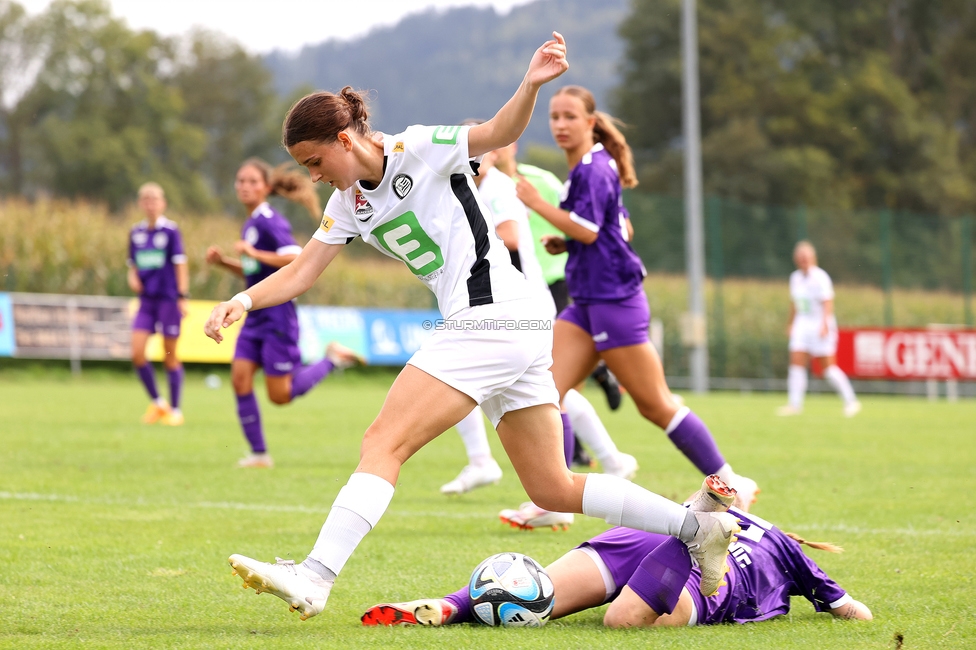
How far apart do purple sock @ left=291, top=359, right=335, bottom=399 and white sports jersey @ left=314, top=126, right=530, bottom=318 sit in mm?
5412

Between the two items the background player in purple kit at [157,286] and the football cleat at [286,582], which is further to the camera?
the background player in purple kit at [157,286]

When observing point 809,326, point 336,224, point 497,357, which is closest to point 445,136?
point 336,224

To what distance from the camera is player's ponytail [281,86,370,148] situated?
361 centimetres

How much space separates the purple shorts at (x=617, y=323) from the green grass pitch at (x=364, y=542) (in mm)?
993

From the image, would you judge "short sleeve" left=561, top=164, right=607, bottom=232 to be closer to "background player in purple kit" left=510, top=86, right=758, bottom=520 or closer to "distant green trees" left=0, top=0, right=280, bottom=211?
"background player in purple kit" left=510, top=86, right=758, bottom=520

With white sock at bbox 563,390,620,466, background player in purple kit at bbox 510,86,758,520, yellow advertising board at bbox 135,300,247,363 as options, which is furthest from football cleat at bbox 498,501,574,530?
yellow advertising board at bbox 135,300,247,363

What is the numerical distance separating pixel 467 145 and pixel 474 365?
730 mm

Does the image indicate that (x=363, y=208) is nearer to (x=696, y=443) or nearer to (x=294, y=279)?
(x=294, y=279)

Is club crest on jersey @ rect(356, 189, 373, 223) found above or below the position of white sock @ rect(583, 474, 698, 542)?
above

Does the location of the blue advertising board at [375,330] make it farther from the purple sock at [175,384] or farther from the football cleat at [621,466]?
the football cleat at [621,466]

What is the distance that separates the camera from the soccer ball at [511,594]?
371 centimetres

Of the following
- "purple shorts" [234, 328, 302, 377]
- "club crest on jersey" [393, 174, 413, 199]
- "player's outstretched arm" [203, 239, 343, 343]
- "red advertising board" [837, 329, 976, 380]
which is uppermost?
"club crest on jersey" [393, 174, 413, 199]

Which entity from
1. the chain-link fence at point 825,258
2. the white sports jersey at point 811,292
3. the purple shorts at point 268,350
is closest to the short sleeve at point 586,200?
the purple shorts at point 268,350

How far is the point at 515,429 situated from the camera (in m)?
3.75
